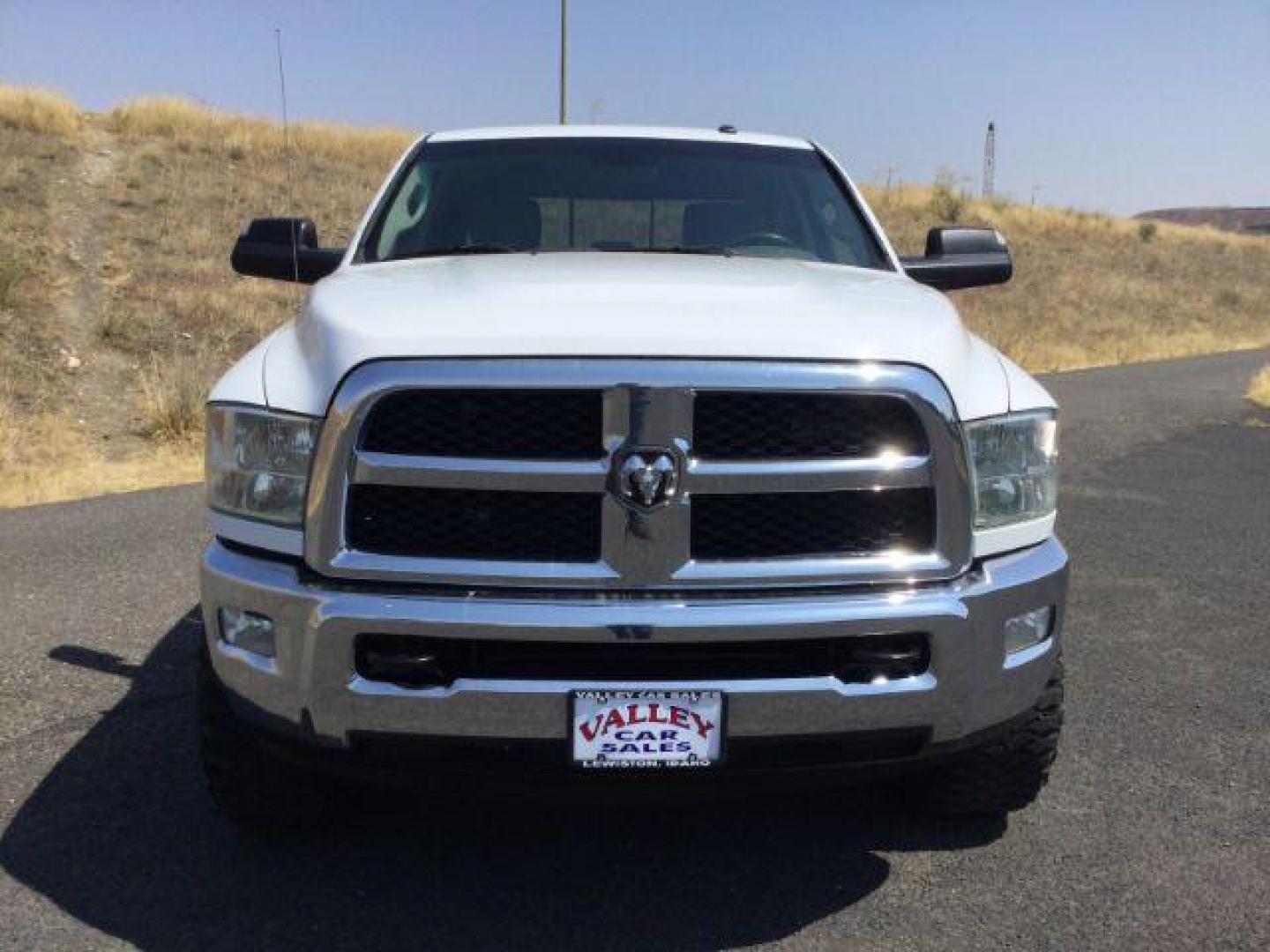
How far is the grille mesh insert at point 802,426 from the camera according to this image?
8.40 feet

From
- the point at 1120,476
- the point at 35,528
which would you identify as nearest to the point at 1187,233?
the point at 1120,476

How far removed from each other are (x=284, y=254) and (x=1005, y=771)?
8.98ft

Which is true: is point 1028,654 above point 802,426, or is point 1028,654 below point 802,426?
below

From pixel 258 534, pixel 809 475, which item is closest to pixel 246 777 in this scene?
pixel 258 534

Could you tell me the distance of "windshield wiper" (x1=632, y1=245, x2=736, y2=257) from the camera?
13.0ft

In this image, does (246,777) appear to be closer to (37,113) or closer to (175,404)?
(175,404)

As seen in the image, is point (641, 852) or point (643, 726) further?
point (641, 852)

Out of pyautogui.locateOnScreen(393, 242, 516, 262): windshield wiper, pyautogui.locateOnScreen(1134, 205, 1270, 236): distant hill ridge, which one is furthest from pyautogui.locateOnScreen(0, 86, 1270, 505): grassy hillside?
pyautogui.locateOnScreen(1134, 205, 1270, 236): distant hill ridge

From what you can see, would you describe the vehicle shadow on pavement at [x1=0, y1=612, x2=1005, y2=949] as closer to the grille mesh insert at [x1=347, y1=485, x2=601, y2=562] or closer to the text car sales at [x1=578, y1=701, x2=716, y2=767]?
the text car sales at [x1=578, y1=701, x2=716, y2=767]

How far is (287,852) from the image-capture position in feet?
10.3

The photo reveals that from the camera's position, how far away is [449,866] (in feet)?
10.1

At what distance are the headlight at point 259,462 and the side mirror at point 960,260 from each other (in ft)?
Result: 7.53

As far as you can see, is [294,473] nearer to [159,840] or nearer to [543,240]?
[159,840]

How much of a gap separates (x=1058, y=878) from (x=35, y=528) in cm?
557
